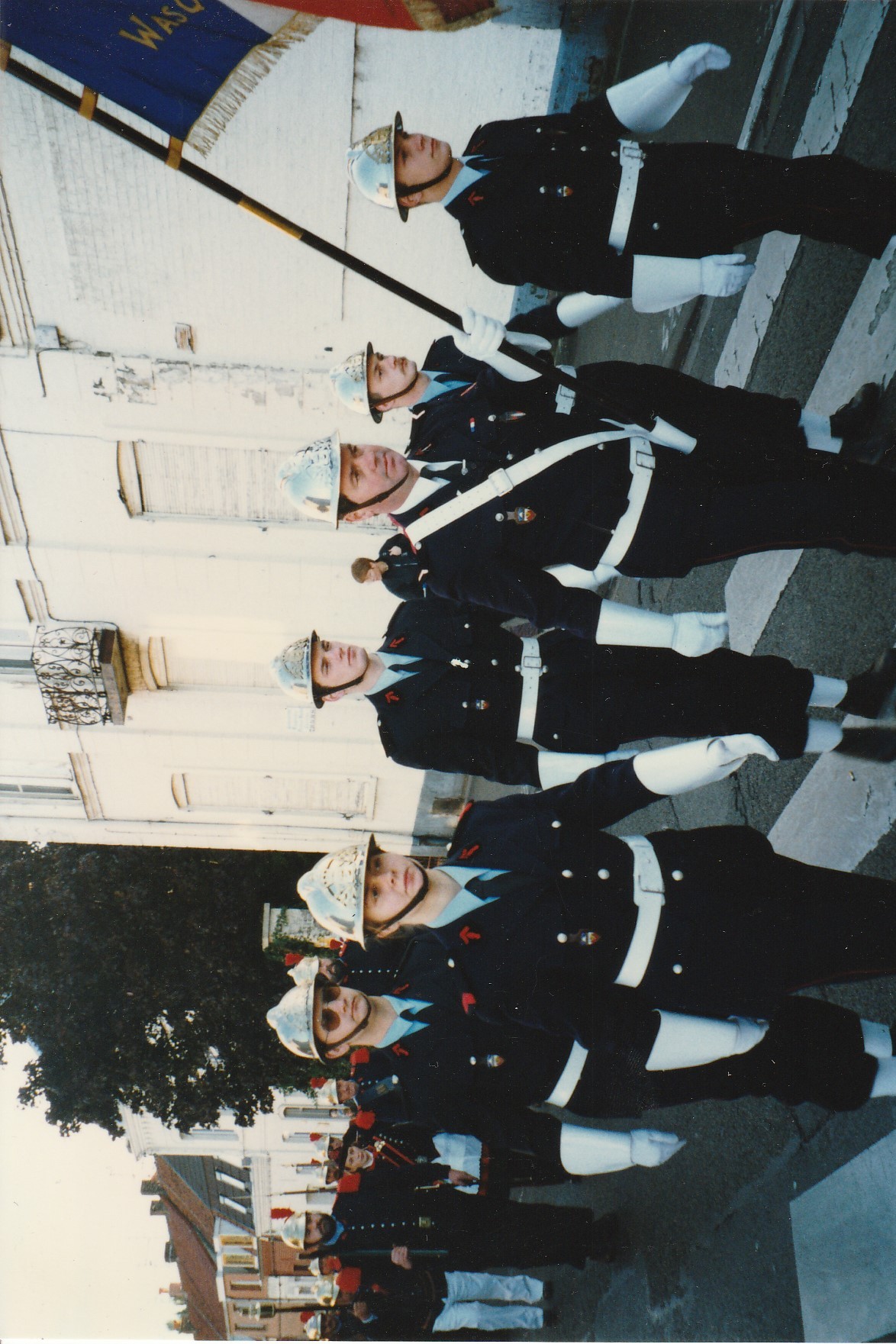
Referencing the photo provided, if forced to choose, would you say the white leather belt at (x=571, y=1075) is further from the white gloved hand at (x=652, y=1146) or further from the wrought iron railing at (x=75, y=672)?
the wrought iron railing at (x=75, y=672)

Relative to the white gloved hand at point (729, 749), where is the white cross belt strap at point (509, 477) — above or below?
above

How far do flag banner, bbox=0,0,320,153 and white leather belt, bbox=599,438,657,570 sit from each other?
95.2 inches

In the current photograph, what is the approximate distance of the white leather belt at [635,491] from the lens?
397 cm

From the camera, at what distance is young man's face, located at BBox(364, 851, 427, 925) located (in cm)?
401

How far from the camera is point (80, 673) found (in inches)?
374

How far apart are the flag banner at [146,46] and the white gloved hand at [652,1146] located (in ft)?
17.0

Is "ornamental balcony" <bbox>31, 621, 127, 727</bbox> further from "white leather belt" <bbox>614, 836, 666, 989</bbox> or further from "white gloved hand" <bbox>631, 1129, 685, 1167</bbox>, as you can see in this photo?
"white leather belt" <bbox>614, 836, 666, 989</bbox>

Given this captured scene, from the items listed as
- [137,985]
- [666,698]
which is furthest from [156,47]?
[137,985]

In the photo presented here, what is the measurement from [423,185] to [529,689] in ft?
8.02

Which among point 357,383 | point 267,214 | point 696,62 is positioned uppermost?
point 696,62

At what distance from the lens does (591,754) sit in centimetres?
487

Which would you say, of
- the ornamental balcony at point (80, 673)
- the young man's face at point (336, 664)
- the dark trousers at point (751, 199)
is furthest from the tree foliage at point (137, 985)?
the dark trousers at point (751, 199)

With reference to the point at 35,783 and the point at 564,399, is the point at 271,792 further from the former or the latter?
the point at 564,399

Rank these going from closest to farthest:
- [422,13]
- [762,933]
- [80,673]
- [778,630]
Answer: [762,933] < [778,630] < [422,13] < [80,673]
